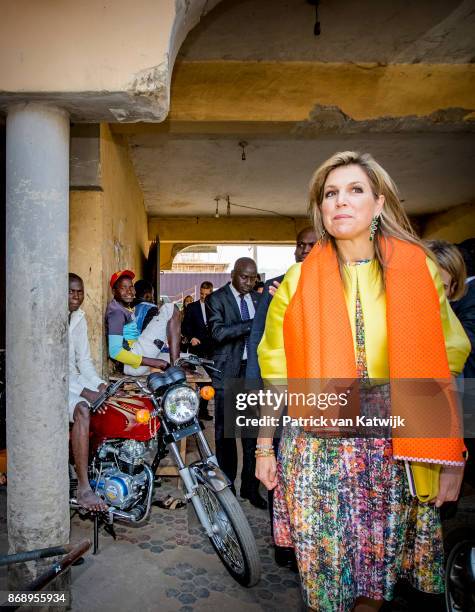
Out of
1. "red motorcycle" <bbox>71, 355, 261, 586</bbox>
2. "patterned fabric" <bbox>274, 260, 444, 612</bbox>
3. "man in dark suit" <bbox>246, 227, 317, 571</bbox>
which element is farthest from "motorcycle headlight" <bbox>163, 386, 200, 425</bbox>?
"patterned fabric" <bbox>274, 260, 444, 612</bbox>

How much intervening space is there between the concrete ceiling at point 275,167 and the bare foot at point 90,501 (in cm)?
418

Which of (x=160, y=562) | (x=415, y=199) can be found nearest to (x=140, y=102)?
(x=160, y=562)

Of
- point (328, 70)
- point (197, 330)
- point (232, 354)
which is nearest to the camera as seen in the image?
point (232, 354)

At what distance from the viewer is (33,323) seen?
7.55 ft

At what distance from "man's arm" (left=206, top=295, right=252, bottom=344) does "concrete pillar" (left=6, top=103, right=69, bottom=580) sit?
5.09 feet

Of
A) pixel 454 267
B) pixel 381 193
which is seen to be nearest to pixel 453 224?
pixel 454 267

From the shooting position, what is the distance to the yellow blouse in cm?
156

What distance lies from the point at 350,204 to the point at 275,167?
631 cm

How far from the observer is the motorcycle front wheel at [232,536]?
2.49 meters

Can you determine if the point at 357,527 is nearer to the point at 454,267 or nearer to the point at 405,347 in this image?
the point at 405,347

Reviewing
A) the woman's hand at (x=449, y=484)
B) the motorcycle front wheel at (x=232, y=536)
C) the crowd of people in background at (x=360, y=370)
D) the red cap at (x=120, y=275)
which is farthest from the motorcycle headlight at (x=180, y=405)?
the red cap at (x=120, y=275)

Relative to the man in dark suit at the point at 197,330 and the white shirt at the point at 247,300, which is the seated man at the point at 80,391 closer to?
the white shirt at the point at 247,300

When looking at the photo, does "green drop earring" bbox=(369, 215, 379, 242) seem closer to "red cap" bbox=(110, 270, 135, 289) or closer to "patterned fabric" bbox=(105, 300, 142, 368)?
"patterned fabric" bbox=(105, 300, 142, 368)

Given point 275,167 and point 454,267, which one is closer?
point 454,267
